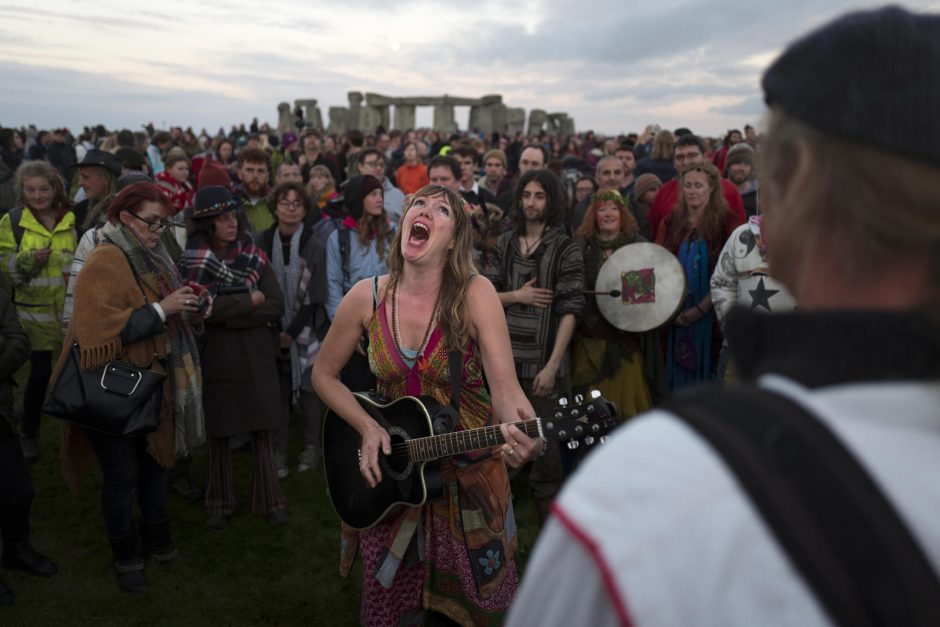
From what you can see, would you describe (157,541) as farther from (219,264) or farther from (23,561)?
(219,264)

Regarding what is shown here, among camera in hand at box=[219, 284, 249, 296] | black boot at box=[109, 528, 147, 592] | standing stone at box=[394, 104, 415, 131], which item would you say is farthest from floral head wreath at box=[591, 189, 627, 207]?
standing stone at box=[394, 104, 415, 131]

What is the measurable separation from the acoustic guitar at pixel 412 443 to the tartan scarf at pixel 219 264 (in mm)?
1764

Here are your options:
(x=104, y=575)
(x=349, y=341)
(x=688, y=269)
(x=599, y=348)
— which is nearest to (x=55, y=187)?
(x=104, y=575)

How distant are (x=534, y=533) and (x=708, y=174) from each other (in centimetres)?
256

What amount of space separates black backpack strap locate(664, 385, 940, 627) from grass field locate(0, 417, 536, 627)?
3.28 metres

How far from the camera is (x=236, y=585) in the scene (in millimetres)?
3785

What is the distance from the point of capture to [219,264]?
13.8 feet

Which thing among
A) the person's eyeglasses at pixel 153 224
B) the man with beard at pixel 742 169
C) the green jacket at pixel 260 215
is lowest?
the green jacket at pixel 260 215

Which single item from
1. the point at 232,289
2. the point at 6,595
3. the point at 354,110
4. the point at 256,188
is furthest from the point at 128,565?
the point at 354,110

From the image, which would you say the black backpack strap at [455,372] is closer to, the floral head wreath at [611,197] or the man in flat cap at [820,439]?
the man in flat cap at [820,439]

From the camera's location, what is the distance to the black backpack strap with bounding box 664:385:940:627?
1.98ft

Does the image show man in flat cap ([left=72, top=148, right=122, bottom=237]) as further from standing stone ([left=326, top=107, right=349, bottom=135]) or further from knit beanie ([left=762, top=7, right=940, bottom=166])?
standing stone ([left=326, top=107, right=349, bottom=135])

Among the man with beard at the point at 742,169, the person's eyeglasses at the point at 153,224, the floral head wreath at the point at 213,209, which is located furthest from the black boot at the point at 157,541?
the man with beard at the point at 742,169

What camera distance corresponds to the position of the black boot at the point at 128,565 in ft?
12.2
